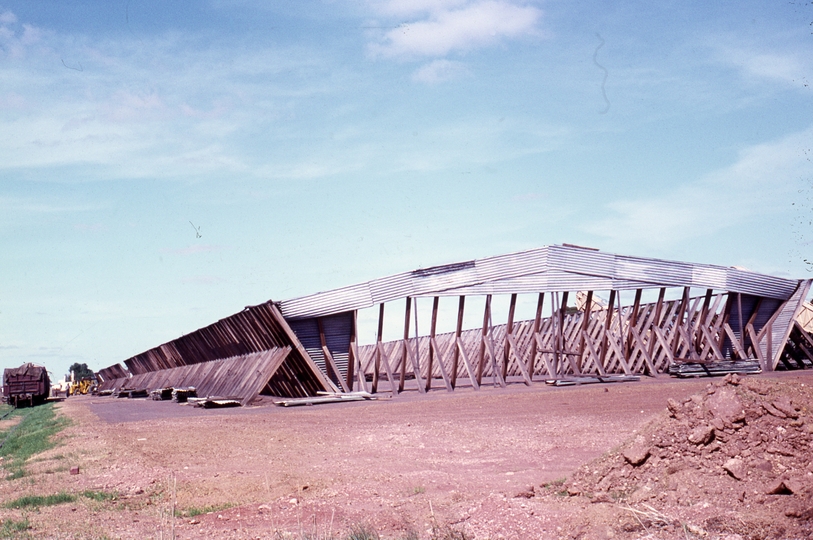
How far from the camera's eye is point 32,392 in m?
41.6

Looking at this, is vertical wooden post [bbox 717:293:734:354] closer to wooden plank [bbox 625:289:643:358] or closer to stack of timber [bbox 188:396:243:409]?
wooden plank [bbox 625:289:643:358]

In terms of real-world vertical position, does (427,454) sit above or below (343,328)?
below

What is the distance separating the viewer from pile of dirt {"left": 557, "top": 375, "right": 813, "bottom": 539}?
5.55m

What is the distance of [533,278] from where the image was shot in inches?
961

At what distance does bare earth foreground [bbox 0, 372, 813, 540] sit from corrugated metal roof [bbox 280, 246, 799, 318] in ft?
35.6

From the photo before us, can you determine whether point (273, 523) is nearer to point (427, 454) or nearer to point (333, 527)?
point (333, 527)

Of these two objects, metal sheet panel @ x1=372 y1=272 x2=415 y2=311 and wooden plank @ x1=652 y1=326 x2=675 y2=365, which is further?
wooden plank @ x1=652 y1=326 x2=675 y2=365

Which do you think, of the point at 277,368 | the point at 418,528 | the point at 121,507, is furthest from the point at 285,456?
the point at 277,368

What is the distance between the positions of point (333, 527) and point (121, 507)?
264cm

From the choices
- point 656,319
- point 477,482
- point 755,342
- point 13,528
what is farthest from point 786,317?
point 13,528

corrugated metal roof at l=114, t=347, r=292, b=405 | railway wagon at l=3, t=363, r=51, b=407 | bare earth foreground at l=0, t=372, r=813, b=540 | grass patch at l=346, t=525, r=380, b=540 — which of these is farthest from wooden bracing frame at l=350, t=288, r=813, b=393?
railway wagon at l=3, t=363, r=51, b=407

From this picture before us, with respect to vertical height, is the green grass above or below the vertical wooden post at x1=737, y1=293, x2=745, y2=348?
below

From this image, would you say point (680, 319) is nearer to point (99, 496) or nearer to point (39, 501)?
point (99, 496)

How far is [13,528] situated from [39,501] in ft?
4.32
